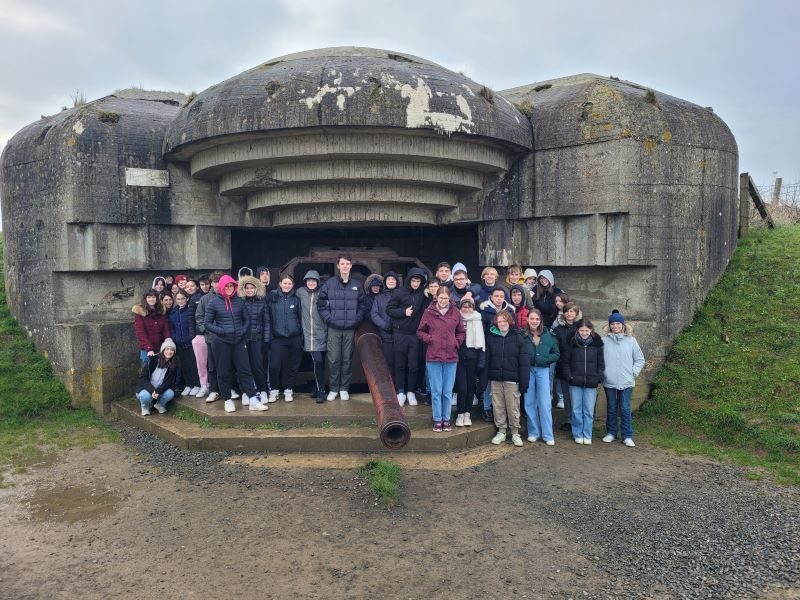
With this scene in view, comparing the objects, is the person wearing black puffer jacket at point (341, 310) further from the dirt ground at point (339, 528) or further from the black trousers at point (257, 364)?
the dirt ground at point (339, 528)

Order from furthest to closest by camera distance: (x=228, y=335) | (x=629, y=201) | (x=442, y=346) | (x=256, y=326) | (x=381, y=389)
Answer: (x=629, y=201), (x=256, y=326), (x=228, y=335), (x=442, y=346), (x=381, y=389)

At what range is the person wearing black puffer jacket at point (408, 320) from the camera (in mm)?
5402

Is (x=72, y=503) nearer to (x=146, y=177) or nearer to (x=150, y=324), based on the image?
(x=150, y=324)

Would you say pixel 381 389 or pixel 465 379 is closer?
pixel 381 389

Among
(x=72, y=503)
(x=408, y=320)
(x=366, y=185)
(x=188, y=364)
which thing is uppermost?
(x=366, y=185)

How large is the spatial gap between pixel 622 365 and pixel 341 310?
8.74 feet

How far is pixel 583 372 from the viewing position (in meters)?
5.17

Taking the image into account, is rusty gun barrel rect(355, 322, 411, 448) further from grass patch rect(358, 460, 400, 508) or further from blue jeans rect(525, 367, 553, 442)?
blue jeans rect(525, 367, 553, 442)

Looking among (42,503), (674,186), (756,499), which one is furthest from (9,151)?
(756,499)

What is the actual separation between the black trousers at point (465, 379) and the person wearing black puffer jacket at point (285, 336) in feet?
5.37

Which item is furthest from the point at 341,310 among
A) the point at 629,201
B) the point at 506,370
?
the point at 629,201

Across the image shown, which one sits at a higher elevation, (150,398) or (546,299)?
(546,299)

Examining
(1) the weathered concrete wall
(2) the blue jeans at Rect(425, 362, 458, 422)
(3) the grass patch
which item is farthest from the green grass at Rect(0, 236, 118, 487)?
(1) the weathered concrete wall

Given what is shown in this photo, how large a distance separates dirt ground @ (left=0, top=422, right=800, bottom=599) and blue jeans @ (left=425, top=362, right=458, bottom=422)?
0.63 m
